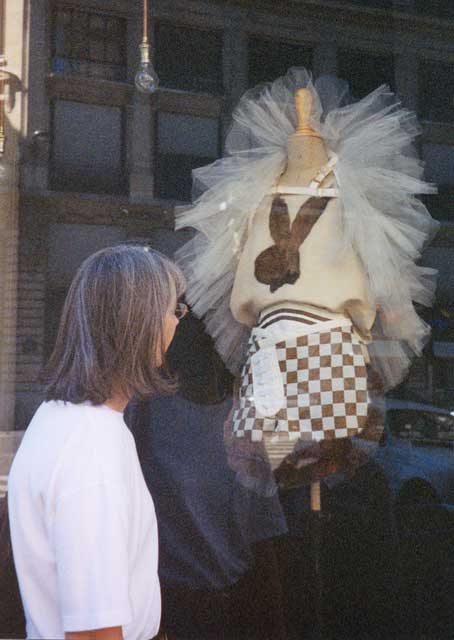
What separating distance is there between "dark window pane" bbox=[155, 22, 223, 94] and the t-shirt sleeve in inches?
79.4

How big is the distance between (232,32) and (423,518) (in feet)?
6.62

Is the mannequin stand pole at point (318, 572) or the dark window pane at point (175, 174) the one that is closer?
the mannequin stand pole at point (318, 572)

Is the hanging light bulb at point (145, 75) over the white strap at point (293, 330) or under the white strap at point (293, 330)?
over

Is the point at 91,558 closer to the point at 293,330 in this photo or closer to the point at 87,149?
the point at 293,330

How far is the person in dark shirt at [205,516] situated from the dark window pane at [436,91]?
1.29 metres

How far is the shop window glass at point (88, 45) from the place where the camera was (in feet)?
9.12

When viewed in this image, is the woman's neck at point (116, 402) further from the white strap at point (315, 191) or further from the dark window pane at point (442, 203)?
the dark window pane at point (442, 203)

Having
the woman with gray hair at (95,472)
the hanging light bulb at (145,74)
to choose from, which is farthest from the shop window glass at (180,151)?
the woman with gray hair at (95,472)

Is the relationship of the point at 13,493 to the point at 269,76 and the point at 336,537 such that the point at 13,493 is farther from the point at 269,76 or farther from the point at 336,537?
the point at 269,76

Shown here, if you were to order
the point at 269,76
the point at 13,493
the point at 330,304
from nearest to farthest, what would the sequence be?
the point at 13,493, the point at 330,304, the point at 269,76

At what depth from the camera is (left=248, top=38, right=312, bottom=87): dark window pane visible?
9.43 feet

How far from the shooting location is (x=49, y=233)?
2.72 meters

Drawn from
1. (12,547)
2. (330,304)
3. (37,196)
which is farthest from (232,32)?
(12,547)

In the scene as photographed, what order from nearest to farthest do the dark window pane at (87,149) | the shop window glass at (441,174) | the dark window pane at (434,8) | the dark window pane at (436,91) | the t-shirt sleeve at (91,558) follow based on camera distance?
1. the t-shirt sleeve at (91,558)
2. the dark window pane at (87,149)
3. the shop window glass at (441,174)
4. the dark window pane at (436,91)
5. the dark window pane at (434,8)
